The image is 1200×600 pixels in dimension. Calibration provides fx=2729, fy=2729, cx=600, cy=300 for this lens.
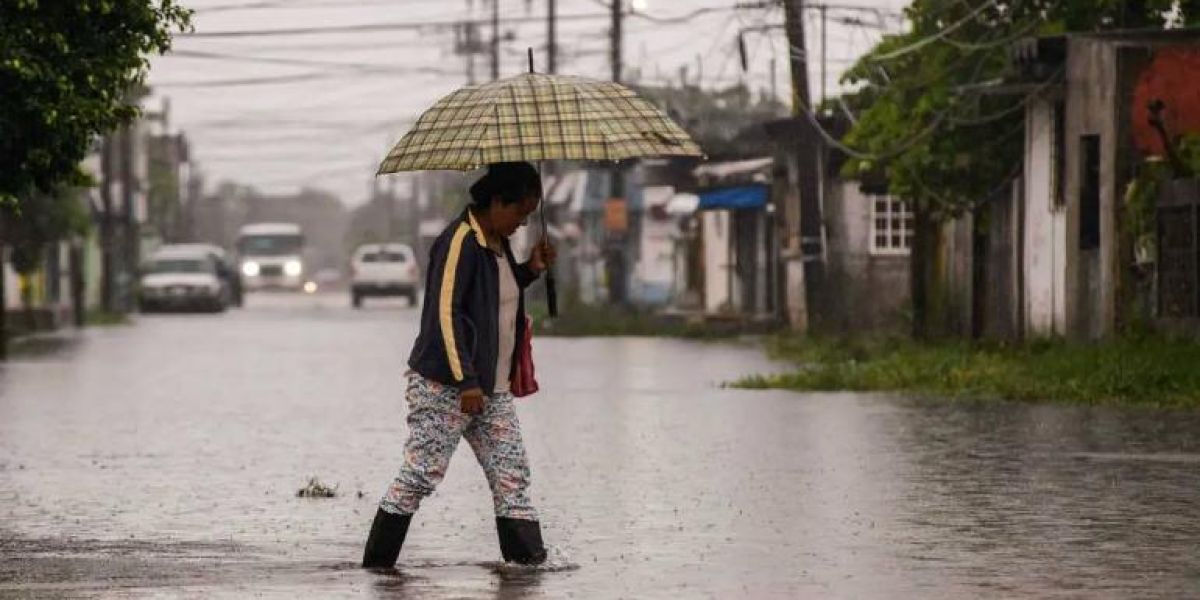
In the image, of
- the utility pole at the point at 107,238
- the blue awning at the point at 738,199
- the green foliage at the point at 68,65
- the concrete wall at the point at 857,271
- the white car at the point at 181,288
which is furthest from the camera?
the utility pole at the point at 107,238

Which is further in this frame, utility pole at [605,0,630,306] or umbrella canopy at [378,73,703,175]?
utility pole at [605,0,630,306]

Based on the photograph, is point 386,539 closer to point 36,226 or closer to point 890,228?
point 890,228

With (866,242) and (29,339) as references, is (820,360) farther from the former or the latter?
(29,339)

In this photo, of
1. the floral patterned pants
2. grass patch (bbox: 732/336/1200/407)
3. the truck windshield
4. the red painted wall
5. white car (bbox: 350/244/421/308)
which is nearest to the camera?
the floral patterned pants

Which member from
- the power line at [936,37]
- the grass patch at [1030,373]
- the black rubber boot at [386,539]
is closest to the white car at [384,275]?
the power line at [936,37]

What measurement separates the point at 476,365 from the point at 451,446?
0.38 meters

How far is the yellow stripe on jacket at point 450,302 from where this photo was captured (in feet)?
36.7

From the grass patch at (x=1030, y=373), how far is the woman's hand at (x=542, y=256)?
13.0 meters

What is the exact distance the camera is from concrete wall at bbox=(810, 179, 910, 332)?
153 feet

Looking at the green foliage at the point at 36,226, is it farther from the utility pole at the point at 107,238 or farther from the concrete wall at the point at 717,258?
the utility pole at the point at 107,238

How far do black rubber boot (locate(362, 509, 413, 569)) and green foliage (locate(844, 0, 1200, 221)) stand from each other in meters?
22.6

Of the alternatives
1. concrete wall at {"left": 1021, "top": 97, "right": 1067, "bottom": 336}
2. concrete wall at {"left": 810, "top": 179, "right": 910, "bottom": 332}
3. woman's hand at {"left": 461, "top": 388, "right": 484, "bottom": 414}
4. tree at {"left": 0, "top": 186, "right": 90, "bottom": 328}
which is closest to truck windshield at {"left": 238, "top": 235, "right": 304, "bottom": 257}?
tree at {"left": 0, "top": 186, "right": 90, "bottom": 328}

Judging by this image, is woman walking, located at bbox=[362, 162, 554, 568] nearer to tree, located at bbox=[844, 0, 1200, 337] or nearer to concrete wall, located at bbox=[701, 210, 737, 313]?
tree, located at bbox=[844, 0, 1200, 337]

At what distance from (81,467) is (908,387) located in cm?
1189
